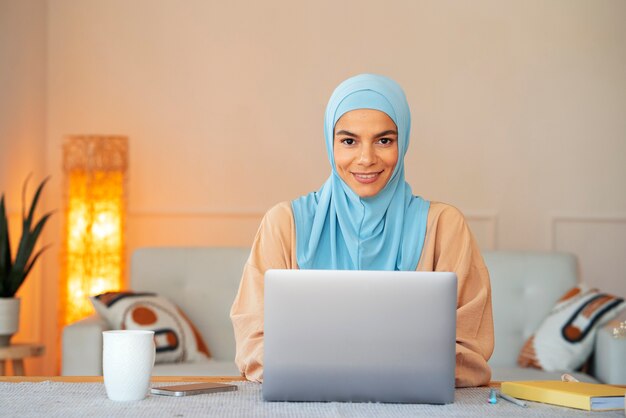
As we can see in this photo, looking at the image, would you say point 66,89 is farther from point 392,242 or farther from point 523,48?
point 392,242

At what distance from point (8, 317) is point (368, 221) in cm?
203

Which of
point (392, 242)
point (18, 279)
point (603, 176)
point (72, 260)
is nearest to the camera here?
point (392, 242)

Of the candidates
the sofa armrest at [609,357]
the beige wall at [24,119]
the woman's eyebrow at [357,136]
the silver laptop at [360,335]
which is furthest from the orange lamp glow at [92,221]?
the silver laptop at [360,335]

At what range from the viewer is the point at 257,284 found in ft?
6.19

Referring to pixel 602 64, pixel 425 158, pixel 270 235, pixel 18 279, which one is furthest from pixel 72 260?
pixel 602 64

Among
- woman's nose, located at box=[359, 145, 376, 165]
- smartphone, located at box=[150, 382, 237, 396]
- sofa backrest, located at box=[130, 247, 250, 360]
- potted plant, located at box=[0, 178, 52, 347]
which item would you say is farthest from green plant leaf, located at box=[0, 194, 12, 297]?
smartphone, located at box=[150, 382, 237, 396]

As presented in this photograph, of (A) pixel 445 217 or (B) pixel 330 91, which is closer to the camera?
(A) pixel 445 217

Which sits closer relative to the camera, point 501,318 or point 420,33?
point 501,318

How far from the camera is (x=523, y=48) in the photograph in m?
4.52

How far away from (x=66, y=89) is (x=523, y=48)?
2.33 metres

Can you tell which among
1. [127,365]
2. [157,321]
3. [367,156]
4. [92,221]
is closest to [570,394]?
[127,365]

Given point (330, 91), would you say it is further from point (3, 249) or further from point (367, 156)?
point (367, 156)

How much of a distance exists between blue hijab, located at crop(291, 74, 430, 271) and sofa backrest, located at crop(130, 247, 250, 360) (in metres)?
1.70

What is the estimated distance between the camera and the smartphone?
1397mm
